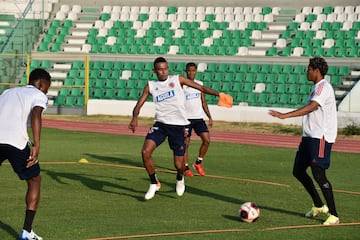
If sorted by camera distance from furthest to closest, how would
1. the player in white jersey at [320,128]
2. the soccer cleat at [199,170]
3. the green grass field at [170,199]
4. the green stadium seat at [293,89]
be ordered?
1. the green stadium seat at [293,89]
2. the soccer cleat at [199,170]
3. the player in white jersey at [320,128]
4. the green grass field at [170,199]

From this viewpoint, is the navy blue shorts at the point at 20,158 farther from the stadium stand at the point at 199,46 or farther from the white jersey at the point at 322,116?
the stadium stand at the point at 199,46

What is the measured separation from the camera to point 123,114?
123 feet

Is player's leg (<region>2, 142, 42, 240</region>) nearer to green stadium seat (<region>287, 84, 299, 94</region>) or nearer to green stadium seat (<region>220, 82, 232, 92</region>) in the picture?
green stadium seat (<region>287, 84, 299, 94</region>)

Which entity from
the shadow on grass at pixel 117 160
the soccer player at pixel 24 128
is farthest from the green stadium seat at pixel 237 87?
the soccer player at pixel 24 128

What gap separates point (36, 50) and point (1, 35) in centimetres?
179

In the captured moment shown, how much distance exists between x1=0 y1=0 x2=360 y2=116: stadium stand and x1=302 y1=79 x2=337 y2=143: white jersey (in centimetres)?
2305

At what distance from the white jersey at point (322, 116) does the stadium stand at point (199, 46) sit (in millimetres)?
23049

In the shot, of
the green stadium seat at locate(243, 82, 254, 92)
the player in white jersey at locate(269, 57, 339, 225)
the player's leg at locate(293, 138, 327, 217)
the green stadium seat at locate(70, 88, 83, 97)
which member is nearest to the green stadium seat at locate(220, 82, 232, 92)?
the green stadium seat at locate(243, 82, 254, 92)

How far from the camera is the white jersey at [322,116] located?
12203 mm

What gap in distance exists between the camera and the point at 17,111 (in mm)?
10344

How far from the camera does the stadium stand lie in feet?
122

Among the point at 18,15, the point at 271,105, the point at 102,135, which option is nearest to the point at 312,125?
the point at 102,135

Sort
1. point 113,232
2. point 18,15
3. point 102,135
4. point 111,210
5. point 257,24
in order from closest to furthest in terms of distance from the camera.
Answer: point 113,232, point 111,210, point 102,135, point 257,24, point 18,15

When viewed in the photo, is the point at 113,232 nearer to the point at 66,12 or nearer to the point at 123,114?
the point at 123,114
